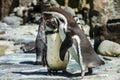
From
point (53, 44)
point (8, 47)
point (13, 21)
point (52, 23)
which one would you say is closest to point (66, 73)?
point (53, 44)

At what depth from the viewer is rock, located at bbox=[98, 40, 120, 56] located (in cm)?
911

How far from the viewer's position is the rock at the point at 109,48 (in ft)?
29.9

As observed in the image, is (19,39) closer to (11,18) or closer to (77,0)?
(11,18)

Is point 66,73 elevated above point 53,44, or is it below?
below

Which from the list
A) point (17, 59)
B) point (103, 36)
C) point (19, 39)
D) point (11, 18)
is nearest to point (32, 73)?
point (17, 59)

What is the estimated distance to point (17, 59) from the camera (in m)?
8.82

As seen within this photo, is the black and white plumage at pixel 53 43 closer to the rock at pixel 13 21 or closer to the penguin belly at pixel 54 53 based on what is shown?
the penguin belly at pixel 54 53

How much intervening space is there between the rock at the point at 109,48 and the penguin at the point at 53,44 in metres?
2.60

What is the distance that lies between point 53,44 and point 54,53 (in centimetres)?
14

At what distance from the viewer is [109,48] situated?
30.3 feet

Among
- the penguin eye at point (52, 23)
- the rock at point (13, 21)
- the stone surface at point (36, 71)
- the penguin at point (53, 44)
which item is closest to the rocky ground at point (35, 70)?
the stone surface at point (36, 71)

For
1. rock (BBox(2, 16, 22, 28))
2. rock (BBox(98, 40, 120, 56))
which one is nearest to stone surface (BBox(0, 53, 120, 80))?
rock (BBox(98, 40, 120, 56))

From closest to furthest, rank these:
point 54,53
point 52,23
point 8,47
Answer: point 52,23
point 54,53
point 8,47

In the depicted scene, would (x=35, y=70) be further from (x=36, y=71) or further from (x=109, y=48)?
(x=109, y=48)
